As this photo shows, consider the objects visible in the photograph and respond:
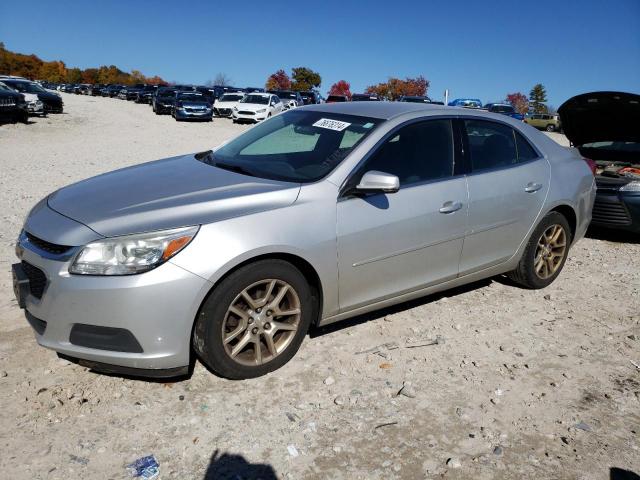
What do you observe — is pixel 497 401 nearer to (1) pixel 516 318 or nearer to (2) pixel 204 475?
(1) pixel 516 318

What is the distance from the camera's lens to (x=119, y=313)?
107 inches

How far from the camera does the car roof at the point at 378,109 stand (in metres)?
3.90

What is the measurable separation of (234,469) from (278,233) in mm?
1252

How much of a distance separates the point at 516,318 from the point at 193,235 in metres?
2.80

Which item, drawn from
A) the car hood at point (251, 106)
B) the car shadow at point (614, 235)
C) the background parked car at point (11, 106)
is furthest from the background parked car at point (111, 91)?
the car shadow at point (614, 235)

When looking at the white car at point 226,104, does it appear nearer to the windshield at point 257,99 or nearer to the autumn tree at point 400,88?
the windshield at point 257,99

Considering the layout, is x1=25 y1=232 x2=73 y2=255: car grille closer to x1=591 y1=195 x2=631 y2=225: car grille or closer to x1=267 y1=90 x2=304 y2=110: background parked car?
x1=591 y1=195 x2=631 y2=225: car grille

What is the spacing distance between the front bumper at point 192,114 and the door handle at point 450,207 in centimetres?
2528

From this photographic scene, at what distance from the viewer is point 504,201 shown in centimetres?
421

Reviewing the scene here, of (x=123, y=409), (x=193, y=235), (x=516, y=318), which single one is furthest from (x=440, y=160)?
A: (x=123, y=409)

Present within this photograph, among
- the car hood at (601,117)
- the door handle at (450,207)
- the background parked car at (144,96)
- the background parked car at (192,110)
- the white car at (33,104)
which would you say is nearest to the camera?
the door handle at (450,207)

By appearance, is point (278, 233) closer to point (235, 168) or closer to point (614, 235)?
point (235, 168)

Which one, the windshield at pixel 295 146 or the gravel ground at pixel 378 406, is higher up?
the windshield at pixel 295 146

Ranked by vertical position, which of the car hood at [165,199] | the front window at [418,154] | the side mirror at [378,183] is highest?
the front window at [418,154]
